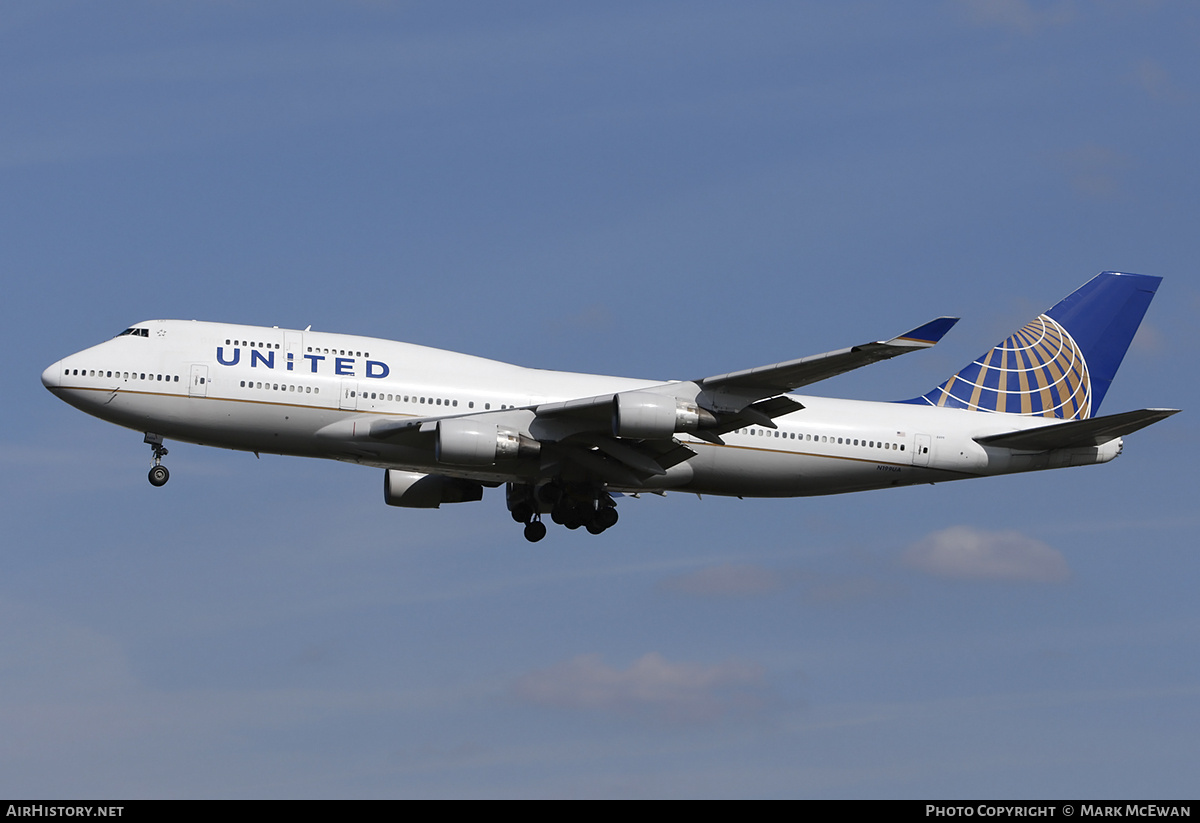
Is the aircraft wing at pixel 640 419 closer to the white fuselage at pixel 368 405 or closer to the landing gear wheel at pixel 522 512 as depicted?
the white fuselage at pixel 368 405

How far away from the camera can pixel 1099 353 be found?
4603cm

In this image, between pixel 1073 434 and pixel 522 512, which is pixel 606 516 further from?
pixel 1073 434

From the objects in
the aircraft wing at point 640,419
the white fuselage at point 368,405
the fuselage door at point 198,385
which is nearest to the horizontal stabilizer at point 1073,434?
the white fuselage at point 368,405

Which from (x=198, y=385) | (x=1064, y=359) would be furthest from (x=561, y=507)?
(x=1064, y=359)

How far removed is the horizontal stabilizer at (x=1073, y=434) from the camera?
38.0m

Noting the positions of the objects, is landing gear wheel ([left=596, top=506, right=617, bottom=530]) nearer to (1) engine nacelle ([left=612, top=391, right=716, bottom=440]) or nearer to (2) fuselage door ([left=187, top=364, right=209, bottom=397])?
(1) engine nacelle ([left=612, top=391, right=716, bottom=440])

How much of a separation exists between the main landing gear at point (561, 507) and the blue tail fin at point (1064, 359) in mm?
9885

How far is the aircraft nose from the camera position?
36.9 metres

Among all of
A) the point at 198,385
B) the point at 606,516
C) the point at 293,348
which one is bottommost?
the point at 606,516

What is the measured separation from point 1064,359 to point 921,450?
7865 millimetres

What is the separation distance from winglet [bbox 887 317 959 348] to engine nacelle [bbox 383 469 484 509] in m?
15.5

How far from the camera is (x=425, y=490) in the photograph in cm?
4316
